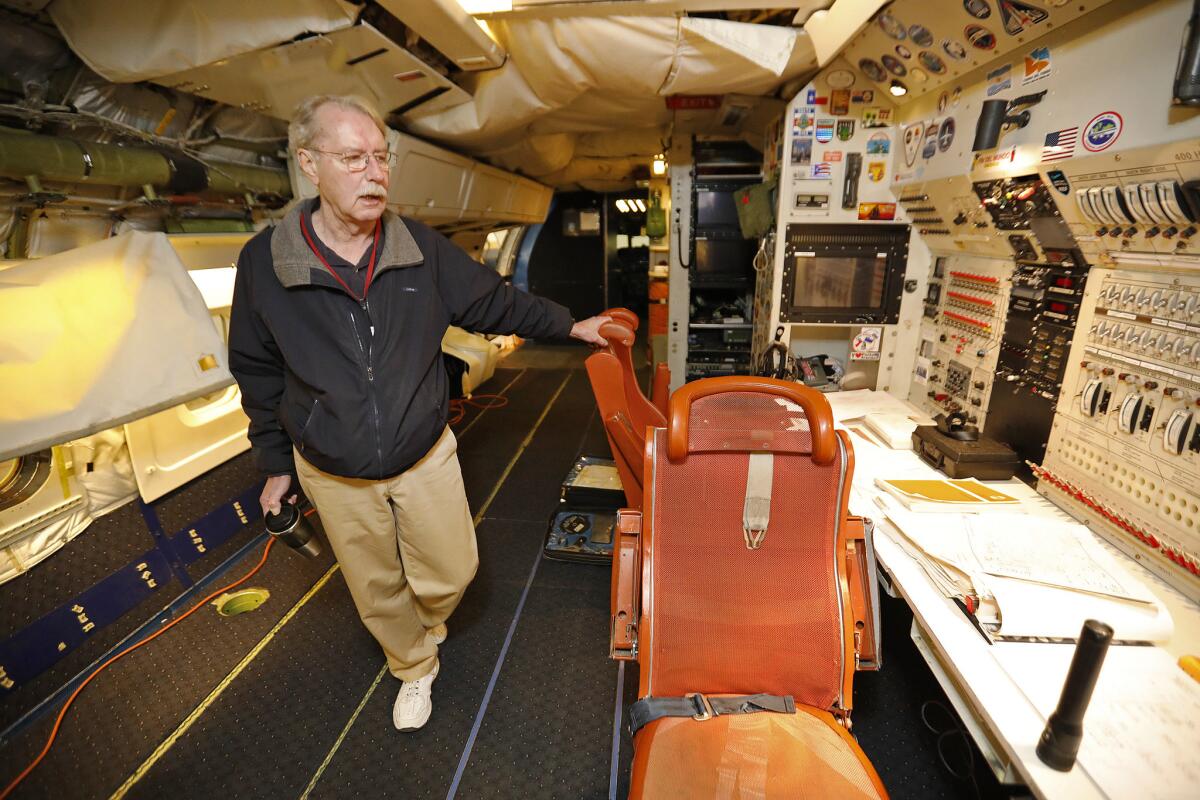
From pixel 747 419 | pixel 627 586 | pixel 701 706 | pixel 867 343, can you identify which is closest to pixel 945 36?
pixel 867 343

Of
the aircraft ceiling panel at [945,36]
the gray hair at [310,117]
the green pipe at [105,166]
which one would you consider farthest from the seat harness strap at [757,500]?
the green pipe at [105,166]

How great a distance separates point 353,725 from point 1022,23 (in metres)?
3.47

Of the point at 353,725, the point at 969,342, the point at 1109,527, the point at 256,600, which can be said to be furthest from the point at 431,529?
the point at 969,342

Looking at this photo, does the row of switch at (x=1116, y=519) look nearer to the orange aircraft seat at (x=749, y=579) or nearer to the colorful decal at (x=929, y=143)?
the orange aircraft seat at (x=749, y=579)

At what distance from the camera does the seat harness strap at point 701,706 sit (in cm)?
133

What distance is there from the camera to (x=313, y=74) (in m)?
2.34

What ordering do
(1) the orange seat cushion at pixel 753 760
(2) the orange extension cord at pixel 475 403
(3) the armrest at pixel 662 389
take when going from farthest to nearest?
(2) the orange extension cord at pixel 475 403 → (3) the armrest at pixel 662 389 → (1) the orange seat cushion at pixel 753 760

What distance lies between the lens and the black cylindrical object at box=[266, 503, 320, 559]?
178cm

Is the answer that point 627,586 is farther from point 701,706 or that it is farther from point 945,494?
point 945,494

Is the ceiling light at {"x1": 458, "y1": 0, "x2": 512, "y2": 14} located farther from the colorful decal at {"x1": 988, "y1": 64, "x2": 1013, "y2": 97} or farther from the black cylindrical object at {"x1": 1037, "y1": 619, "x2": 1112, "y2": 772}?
the black cylindrical object at {"x1": 1037, "y1": 619, "x2": 1112, "y2": 772}

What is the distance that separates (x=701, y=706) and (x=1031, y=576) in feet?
3.08

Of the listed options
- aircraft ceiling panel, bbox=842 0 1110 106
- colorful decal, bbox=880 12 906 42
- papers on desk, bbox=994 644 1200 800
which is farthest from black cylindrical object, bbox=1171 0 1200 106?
papers on desk, bbox=994 644 1200 800

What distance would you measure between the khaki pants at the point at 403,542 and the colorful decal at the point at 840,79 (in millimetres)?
2716

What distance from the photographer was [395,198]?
3346mm
